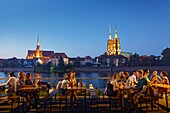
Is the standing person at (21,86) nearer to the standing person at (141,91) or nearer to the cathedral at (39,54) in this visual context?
the standing person at (141,91)

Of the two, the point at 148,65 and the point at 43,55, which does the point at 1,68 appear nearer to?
the point at 43,55

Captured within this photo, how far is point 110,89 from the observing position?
6.57 meters

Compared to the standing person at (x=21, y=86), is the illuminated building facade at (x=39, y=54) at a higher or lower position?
higher

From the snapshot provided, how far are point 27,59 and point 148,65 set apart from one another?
254 ft

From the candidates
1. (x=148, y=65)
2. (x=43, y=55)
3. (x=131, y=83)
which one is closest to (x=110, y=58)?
(x=148, y=65)

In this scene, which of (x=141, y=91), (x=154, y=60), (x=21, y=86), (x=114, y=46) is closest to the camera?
(x=141, y=91)

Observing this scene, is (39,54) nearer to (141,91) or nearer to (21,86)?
(21,86)

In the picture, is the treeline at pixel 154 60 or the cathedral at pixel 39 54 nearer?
the treeline at pixel 154 60

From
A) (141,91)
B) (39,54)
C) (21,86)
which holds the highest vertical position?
(39,54)

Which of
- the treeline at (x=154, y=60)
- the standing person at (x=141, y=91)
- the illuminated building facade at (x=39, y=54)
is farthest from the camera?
the illuminated building facade at (x=39, y=54)

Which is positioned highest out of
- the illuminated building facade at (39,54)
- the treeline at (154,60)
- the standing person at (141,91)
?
the illuminated building facade at (39,54)

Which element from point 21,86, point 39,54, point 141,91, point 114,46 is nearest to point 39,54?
point 39,54

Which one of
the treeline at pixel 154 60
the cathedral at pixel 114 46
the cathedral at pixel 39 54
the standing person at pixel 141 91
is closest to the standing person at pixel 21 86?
the standing person at pixel 141 91

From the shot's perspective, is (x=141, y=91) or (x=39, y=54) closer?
(x=141, y=91)
